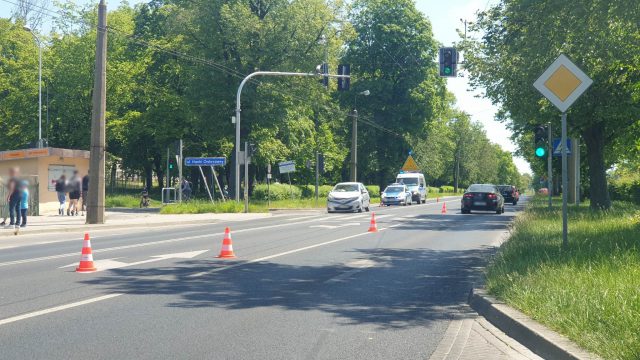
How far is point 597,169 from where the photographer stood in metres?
27.0

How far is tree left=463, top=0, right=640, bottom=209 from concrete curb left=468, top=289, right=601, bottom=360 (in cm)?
718

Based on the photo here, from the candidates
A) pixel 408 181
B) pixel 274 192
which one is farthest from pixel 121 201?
pixel 408 181

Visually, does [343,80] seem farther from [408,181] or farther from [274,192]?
[408,181]

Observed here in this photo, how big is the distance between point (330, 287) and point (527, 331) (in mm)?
3832

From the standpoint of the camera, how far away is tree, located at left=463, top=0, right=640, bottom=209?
1300 cm

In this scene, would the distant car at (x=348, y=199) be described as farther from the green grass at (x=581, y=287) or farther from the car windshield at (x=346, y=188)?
the green grass at (x=581, y=287)

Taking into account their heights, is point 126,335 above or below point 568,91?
below

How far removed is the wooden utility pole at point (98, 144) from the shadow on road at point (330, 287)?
11.4 metres

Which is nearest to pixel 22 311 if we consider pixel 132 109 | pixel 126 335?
pixel 126 335

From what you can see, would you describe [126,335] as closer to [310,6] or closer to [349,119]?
[310,6]

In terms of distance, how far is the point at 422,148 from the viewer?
215 feet

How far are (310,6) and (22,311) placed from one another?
3619cm

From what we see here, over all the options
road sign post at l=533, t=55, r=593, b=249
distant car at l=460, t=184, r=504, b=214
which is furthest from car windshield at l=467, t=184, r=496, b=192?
road sign post at l=533, t=55, r=593, b=249

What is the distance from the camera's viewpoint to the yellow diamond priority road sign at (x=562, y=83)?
991cm
